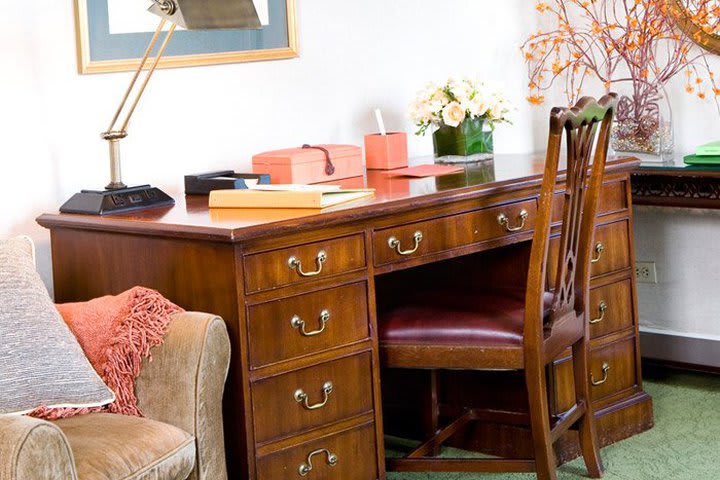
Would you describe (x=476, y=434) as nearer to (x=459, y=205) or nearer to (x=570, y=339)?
(x=570, y=339)

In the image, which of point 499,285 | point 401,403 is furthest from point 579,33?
point 401,403

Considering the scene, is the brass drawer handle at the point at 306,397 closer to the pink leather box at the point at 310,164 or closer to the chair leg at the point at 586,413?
the pink leather box at the point at 310,164

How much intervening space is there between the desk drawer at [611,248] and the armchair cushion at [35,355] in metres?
1.46

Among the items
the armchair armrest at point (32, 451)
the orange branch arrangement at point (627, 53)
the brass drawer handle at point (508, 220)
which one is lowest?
the armchair armrest at point (32, 451)

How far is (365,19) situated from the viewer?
3.48m

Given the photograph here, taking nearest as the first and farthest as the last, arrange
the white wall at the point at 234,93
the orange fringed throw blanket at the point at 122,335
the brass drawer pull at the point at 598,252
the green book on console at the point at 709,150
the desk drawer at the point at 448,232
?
1. the orange fringed throw blanket at the point at 122,335
2. the desk drawer at the point at 448,232
3. the white wall at the point at 234,93
4. the brass drawer pull at the point at 598,252
5. the green book on console at the point at 709,150

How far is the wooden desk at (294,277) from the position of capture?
88.5 inches

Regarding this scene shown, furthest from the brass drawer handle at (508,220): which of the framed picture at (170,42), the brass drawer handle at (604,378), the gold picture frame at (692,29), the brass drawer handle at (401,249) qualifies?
the gold picture frame at (692,29)

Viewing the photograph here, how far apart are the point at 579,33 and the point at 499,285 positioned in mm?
1248

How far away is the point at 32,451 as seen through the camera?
5.64 feet

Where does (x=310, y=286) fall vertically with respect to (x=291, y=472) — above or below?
above

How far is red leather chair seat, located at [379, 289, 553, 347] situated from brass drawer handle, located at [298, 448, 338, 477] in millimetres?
337

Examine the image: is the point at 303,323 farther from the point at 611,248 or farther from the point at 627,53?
the point at 627,53

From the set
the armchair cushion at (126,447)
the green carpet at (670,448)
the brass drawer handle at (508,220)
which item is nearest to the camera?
the armchair cushion at (126,447)
